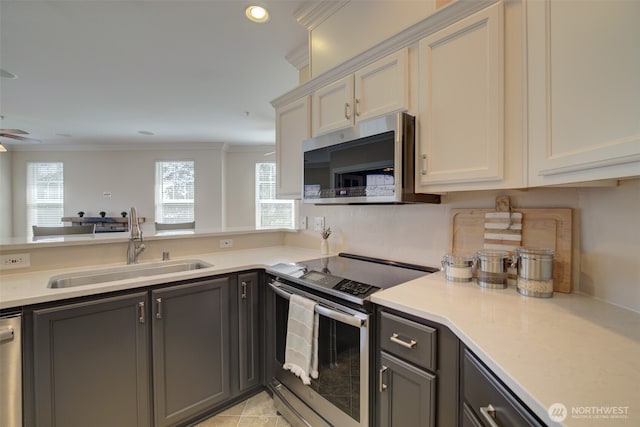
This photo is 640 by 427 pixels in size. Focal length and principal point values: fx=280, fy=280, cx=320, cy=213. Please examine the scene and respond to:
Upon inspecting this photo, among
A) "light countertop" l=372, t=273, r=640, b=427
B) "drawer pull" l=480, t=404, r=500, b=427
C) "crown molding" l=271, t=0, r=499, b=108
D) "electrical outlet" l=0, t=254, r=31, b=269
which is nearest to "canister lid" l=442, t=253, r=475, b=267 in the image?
"light countertop" l=372, t=273, r=640, b=427

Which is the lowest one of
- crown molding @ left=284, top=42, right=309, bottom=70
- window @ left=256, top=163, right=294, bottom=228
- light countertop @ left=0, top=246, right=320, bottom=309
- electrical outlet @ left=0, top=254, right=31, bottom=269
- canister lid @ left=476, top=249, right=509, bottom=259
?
light countertop @ left=0, top=246, right=320, bottom=309

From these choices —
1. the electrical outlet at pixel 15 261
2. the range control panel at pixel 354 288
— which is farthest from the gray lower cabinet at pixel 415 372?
the electrical outlet at pixel 15 261

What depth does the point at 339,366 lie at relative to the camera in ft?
4.42

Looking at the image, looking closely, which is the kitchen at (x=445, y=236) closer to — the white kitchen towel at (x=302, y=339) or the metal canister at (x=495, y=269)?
the metal canister at (x=495, y=269)

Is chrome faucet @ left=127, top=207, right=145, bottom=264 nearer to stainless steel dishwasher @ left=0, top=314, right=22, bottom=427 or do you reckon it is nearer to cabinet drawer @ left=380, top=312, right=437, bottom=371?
stainless steel dishwasher @ left=0, top=314, right=22, bottom=427

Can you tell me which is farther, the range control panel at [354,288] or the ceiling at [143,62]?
the ceiling at [143,62]

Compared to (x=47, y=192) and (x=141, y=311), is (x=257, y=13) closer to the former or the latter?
(x=141, y=311)

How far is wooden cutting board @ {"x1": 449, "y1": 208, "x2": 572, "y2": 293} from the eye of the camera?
1165 millimetres

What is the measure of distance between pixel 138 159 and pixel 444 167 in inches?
270

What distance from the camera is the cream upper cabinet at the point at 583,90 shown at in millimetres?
720

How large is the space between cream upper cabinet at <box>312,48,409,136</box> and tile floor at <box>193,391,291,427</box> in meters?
1.82

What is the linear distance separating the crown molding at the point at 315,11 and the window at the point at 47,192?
7.02 m

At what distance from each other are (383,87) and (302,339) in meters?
1.40

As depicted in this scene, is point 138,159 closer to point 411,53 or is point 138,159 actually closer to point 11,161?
point 11,161
